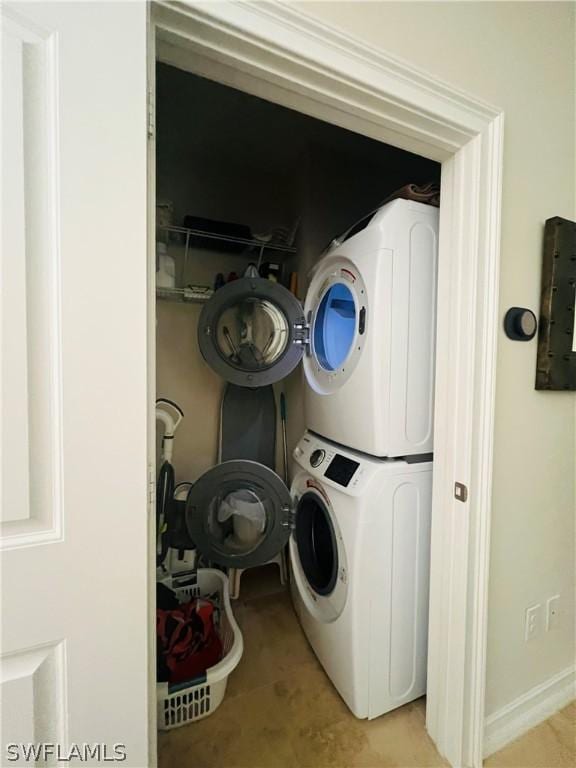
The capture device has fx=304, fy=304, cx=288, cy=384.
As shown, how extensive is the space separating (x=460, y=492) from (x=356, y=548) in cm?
39

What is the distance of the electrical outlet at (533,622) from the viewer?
43.8 inches

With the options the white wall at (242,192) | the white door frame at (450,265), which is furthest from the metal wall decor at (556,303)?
the white wall at (242,192)

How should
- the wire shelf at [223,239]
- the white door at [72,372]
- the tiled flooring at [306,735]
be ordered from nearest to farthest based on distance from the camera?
the white door at [72,372] < the tiled flooring at [306,735] < the wire shelf at [223,239]

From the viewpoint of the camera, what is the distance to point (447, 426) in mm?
987

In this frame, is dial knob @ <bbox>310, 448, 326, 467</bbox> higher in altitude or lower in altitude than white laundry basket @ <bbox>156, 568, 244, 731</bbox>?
higher

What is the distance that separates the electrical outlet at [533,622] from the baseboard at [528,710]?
23 cm

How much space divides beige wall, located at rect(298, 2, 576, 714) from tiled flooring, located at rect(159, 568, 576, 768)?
0.16 metres

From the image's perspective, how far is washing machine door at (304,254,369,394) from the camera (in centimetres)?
113

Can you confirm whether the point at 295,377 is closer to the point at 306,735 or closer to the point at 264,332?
the point at 264,332

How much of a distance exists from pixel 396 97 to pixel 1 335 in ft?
3.32

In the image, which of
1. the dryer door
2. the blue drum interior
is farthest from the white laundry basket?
the blue drum interior

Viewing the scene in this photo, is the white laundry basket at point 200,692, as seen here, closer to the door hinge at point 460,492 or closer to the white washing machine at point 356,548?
the white washing machine at point 356,548

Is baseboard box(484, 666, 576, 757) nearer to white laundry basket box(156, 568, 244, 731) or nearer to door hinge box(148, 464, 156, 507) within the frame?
white laundry basket box(156, 568, 244, 731)

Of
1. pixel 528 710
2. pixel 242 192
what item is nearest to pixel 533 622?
pixel 528 710
